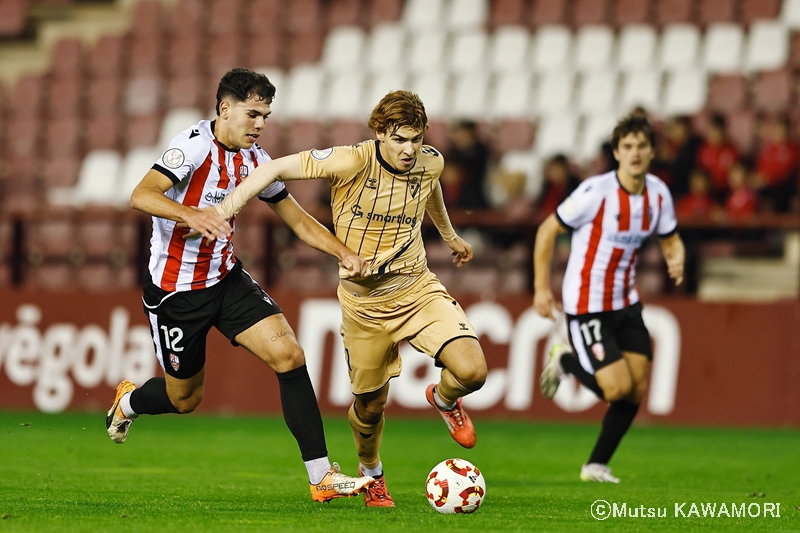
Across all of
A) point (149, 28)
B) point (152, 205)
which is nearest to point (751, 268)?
point (152, 205)

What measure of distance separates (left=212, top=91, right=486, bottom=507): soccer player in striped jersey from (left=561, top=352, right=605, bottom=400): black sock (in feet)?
6.01

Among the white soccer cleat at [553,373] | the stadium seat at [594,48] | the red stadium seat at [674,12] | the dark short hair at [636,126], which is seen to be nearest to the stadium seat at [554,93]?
the stadium seat at [594,48]

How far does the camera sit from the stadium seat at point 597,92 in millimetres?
15734

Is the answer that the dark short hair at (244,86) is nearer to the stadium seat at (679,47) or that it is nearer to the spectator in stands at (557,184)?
the spectator in stands at (557,184)

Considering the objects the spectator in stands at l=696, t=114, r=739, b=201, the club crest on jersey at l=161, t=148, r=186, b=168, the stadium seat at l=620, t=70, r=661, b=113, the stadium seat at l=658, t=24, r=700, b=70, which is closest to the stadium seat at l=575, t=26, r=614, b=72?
the stadium seat at l=620, t=70, r=661, b=113

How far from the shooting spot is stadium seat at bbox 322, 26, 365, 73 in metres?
17.6

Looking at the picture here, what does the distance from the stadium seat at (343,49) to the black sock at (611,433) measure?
394 inches

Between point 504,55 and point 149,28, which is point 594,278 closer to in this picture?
point 504,55

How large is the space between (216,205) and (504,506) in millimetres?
2246

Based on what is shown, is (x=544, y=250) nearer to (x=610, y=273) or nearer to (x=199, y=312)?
(x=610, y=273)

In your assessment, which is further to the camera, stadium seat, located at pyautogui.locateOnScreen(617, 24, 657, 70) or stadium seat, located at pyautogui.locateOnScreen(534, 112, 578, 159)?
stadium seat, located at pyautogui.locateOnScreen(617, 24, 657, 70)

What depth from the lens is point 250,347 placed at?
22.0 ft

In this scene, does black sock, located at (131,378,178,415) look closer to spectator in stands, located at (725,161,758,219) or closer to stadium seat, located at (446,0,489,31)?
spectator in stands, located at (725,161,758,219)

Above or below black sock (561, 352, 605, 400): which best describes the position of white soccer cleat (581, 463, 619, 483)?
below
